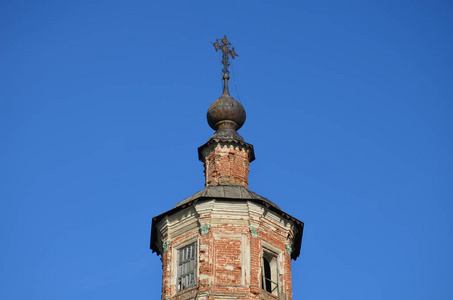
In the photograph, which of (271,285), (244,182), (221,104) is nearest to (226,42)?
(221,104)

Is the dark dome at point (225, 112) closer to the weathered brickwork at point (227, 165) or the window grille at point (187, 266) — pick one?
the weathered brickwork at point (227, 165)

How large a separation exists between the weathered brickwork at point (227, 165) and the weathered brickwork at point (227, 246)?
7.42 ft

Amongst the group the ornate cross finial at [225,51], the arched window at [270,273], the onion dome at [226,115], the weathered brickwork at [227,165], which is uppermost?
the ornate cross finial at [225,51]

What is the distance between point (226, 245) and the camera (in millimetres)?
26406

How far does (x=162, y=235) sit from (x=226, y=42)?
896 centimetres

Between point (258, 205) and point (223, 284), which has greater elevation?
point (258, 205)

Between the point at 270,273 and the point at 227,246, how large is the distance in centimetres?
178

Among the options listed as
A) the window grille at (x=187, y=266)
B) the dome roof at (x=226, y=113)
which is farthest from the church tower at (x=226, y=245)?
the dome roof at (x=226, y=113)

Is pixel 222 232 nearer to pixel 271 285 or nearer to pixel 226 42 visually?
pixel 271 285

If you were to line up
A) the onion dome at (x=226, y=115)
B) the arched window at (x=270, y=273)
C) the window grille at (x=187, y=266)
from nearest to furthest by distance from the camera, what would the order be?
1. the window grille at (x=187, y=266)
2. the arched window at (x=270, y=273)
3. the onion dome at (x=226, y=115)

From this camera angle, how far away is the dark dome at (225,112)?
31.4 metres

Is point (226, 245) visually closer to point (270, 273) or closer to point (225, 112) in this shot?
point (270, 273)

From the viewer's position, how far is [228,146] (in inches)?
1193

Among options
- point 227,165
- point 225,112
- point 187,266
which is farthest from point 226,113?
point 187,266
